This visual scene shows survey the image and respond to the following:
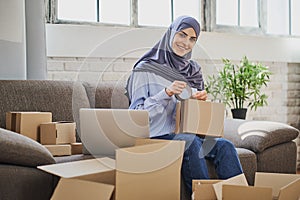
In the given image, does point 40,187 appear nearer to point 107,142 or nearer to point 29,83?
point 107,142

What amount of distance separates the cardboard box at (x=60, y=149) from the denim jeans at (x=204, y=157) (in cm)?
46

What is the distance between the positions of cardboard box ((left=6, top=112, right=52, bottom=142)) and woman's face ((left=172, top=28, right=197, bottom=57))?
2.42ft

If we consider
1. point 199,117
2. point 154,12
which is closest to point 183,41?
point 199,117

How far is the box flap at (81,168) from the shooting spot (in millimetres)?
2068

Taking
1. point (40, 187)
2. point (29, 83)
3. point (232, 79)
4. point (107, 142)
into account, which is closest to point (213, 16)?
point (232, 79)

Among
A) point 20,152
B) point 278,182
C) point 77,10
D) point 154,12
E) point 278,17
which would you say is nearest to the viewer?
point 20,152

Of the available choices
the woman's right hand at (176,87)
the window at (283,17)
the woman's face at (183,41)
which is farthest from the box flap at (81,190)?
the window at (283,17)

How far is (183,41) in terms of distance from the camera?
106 inches

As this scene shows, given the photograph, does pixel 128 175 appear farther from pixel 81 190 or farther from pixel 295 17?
pixel 295 17

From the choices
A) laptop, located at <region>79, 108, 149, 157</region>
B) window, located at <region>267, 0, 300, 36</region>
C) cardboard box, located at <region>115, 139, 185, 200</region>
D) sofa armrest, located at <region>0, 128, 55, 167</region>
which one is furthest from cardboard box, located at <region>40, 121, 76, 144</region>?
window, located at <region>267, 0, 300, 36</region>

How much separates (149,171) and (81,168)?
278 mm

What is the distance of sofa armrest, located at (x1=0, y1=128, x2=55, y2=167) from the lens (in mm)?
2115

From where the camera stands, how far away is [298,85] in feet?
15.5

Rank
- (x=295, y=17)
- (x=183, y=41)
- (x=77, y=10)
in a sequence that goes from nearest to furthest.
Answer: (x=183, y=41) < (x=77, y=10) < (x=295, y=17)
